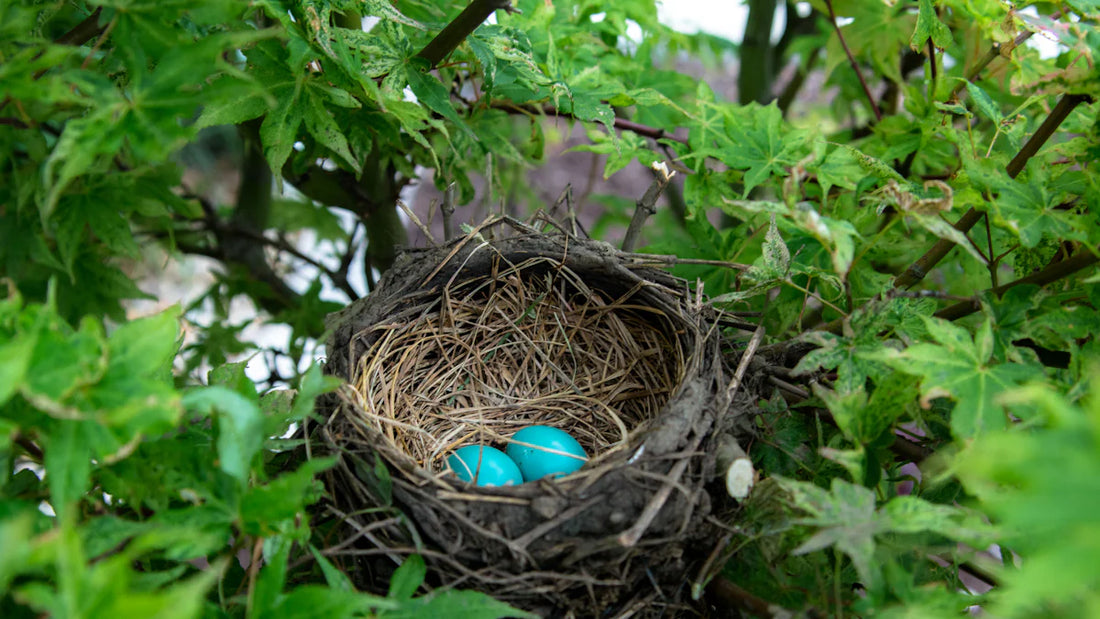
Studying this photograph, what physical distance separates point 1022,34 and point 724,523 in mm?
743

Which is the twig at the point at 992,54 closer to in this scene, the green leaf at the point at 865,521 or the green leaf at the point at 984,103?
the green leaf at the point at 984,103

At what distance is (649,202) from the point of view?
1.08 metres

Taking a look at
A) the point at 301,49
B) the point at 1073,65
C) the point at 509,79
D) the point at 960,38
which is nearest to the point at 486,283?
the point at 509,79

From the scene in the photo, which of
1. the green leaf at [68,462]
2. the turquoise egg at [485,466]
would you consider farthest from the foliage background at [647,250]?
the turquoise egg at [485,466]

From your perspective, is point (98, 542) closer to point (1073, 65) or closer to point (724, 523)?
point (724, 523)

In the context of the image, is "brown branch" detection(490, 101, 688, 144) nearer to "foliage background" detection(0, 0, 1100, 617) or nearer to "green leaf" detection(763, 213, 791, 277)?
"foliage background" detection(0, 0, 1100, 617)

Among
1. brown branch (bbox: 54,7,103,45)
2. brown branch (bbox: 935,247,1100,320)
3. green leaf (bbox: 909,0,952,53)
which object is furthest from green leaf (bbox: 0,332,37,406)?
green leaf (bbox: 909,0,952,53)

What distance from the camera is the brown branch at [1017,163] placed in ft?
2.59

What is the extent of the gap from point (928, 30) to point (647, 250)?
19.7 inches

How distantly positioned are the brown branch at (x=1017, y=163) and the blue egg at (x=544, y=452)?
0.48 meters

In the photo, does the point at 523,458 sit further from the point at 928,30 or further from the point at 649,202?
the point at 928,30

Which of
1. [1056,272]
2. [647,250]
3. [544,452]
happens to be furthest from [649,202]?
[1056,272]

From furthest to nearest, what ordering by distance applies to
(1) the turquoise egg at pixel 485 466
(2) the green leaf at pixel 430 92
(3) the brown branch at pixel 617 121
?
(3) the brown branch at pixel 617 121, (1) the turquoise egg at pixel 485 466, (2) the green leaf at pixel 430 92

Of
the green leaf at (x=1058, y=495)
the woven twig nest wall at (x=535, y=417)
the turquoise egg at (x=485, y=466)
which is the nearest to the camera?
the green leaf at (x=1058, y=495)
